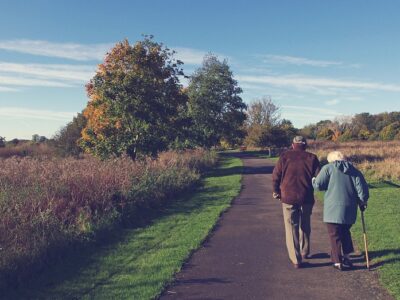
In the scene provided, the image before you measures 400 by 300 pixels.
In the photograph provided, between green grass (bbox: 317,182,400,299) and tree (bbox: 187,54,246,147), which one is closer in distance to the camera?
green grass (bbox: 317,182,400,299)

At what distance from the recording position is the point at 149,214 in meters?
10.8

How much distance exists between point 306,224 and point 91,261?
3.63 meters

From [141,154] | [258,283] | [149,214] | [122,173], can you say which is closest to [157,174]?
[122,173]

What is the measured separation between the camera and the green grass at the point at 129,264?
532 cm

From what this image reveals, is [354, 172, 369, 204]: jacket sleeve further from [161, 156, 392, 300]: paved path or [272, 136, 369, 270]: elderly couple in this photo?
[161, 156, 392, 300]: paved path

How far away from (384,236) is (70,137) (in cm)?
3243

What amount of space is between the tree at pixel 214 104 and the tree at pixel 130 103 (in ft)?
49.2

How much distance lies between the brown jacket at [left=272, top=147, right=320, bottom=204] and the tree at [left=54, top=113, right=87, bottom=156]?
30.6 m

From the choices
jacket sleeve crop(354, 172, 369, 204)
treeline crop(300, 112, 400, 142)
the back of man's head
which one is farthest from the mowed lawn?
treeline crop(300, 112, 400, 142)

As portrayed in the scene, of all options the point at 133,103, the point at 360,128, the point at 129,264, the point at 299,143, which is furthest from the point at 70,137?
the point at 360,128

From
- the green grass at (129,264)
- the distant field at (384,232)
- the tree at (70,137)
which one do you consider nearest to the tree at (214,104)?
the tree at (70,137)

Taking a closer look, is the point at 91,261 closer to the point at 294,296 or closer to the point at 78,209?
the point at 78,209

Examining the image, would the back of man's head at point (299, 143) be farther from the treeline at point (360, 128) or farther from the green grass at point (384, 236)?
the treeline at point (360, 128)

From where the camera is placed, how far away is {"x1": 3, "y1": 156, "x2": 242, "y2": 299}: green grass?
532 cm
